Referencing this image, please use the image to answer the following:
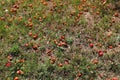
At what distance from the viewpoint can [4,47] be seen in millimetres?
6301

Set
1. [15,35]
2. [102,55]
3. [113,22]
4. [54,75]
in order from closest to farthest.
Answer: [54,75], [102,55], [15,35], [113,22]

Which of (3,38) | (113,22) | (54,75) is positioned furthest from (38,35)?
(113,22)

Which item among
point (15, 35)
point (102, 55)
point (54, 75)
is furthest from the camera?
point (15, 35)

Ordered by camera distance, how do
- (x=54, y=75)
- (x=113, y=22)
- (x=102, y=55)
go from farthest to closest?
(x=113, y=22) → (x=102, y=55) → (x=54, y=75)

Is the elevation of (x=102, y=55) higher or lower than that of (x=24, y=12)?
lower

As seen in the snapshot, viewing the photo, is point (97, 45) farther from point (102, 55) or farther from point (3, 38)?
point (3, 38)

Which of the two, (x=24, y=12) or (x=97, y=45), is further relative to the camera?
(x=24, y=12)

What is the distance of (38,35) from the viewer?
263 inches

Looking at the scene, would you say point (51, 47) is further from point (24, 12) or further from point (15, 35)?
point (24, 12)

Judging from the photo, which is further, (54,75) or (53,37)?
(53,37)

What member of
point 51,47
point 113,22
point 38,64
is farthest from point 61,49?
point 113,22

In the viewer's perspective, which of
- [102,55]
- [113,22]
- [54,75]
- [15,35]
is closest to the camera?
[54,75]

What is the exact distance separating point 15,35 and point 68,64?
5.00ft

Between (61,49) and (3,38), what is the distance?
137 centimetres
